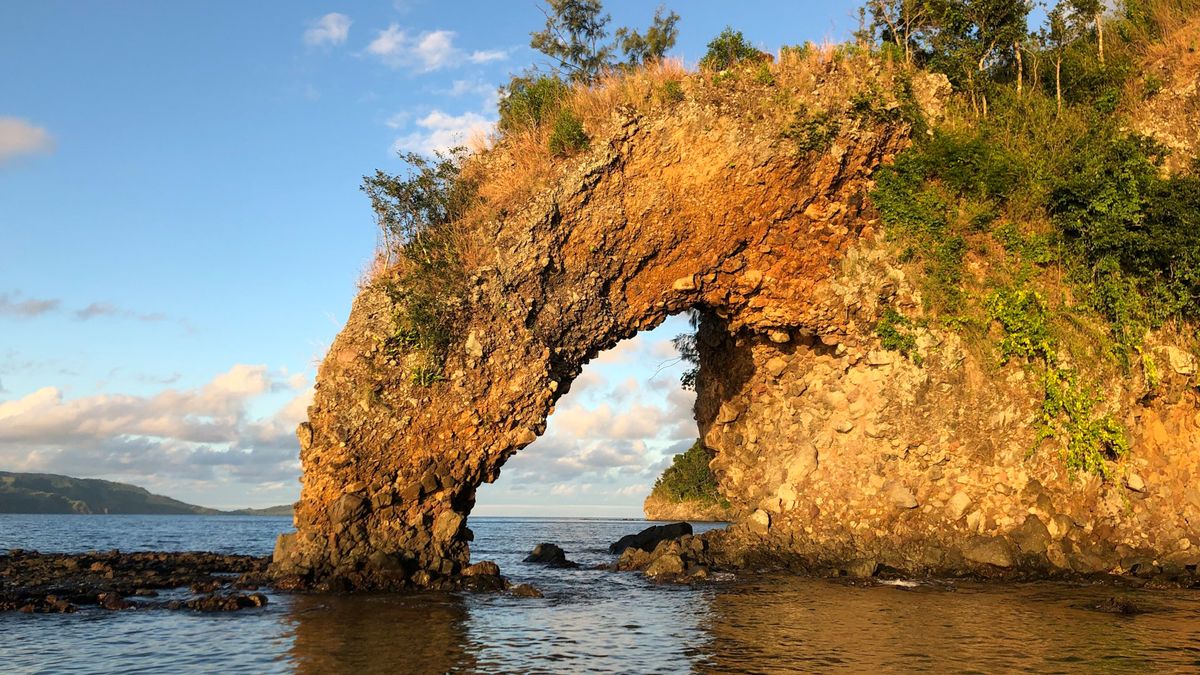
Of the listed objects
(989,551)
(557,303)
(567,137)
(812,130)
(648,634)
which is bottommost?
(648,634)

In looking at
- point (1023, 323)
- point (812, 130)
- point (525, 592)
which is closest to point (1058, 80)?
point (1023, 323)

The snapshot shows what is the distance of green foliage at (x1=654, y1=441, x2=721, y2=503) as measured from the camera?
241ft

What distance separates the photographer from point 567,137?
22891mm

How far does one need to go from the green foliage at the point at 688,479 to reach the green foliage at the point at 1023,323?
50.9m

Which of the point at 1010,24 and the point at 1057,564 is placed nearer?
the point at 1057,564

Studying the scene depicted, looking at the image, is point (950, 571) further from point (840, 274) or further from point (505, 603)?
point (505, 603)

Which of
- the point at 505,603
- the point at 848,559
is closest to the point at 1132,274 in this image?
the point at 848,559

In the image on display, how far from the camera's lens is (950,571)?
68.3ft

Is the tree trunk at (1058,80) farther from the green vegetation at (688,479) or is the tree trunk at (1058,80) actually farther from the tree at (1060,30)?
the green vegetation at (688,479)

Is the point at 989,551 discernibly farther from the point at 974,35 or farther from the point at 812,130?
the point at 974,35

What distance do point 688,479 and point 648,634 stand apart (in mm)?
62538

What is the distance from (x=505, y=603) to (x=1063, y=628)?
10.7m

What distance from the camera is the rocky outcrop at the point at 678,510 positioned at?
74.7 meters

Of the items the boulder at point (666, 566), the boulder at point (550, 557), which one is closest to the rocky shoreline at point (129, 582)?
the boulder at point (550, 557)
